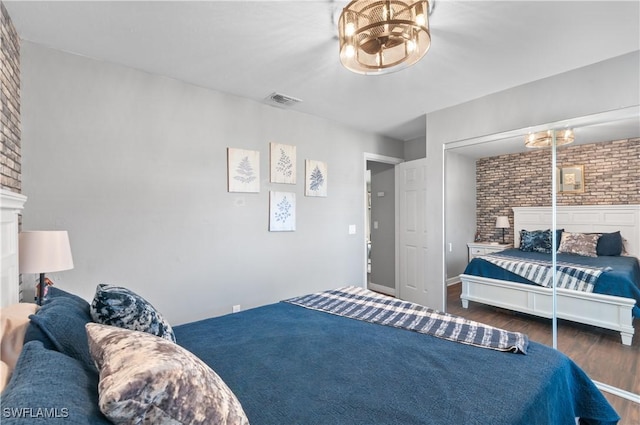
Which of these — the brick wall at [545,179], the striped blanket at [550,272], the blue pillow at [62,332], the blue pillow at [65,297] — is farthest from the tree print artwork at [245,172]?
the striped blanket at [550,272]

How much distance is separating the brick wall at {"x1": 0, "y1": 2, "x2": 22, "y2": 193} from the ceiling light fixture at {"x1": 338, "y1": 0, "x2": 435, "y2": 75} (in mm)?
2019

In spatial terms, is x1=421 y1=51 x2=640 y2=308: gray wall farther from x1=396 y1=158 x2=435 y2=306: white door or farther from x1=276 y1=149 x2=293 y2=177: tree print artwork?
x1=276 y1=149 x2=293 y2=177: tree print artwork

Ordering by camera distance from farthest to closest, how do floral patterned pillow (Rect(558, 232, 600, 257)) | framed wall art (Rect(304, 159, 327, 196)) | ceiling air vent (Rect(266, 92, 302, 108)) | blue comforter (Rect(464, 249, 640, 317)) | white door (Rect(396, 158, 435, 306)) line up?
white door (Rect(396, 158, 435, 306)) → framed wall art (Rect(304, 159, 327, 196)) → ceiling air vent (Rect(266, 92, 302, 108)) → floral patterned pillow (Rect(558, 232, 600, 257)) → blue comforter (Rect(464, 249, 640, 317))

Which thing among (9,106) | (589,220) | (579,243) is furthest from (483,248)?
(9,106)

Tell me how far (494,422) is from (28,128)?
3.22 meters

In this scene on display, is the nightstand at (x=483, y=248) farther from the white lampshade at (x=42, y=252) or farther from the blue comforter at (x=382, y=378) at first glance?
the white lampshade at (x=42, y=252)

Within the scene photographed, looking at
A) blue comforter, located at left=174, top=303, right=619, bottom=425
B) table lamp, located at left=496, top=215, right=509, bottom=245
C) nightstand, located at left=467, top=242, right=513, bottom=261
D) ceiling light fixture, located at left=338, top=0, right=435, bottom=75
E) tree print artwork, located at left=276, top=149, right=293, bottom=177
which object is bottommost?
blue comforter, located at left=174, top=303, right=619, bottom=425

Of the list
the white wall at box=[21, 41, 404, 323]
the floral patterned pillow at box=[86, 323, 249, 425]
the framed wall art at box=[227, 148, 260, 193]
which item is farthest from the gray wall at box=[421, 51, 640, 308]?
the floral patterned pillow at box=[86, 323, 249, 425]

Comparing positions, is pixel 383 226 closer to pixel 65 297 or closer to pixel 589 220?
pixel 589 220

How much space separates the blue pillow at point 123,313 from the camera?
135 cm

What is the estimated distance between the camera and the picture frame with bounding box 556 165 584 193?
264cm

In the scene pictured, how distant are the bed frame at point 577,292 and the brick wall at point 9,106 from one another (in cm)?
405

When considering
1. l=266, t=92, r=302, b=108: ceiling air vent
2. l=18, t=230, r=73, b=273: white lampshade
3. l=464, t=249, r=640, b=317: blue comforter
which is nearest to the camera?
l=18, t=230, r=73, b=273: white lampshade

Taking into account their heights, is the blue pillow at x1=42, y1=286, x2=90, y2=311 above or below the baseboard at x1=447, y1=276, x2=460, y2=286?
above
